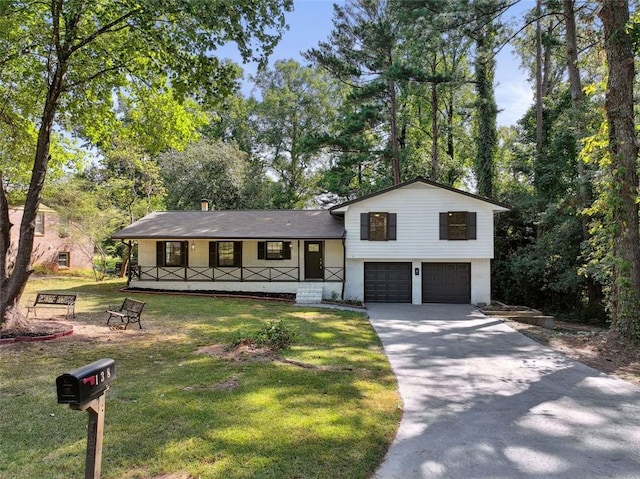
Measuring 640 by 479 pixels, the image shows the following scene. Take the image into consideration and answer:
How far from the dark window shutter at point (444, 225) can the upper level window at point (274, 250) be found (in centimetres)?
699

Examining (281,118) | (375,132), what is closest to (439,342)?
(375,132)

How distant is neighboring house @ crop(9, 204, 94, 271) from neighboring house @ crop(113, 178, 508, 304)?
767 cm

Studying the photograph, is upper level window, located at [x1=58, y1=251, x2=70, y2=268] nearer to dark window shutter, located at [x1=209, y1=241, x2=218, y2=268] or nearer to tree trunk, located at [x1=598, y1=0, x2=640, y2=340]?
dark window shutter, located at [x1=209, y1=241, x2=218, y2=268]

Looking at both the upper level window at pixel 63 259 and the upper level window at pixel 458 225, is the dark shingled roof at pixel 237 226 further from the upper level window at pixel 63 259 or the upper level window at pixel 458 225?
the upper level window at pixel 63 259

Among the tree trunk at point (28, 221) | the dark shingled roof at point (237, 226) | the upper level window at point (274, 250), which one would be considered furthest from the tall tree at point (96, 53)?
the upper level window at point (274, 250)

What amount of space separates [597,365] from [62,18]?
533 inches

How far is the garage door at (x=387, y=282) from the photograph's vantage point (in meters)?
17.7

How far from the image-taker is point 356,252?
17328mm

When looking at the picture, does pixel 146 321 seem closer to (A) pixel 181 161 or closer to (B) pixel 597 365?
(B) pixel 597 365

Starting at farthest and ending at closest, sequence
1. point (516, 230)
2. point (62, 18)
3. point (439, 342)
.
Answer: point (516, 230), point (439, 342), point (62, 18)

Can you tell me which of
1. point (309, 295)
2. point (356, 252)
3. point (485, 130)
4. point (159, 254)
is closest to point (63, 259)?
point (159, 254)

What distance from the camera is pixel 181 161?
87.5 feet

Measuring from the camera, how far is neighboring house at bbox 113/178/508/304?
56.4 feet

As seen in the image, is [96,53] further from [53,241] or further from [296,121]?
[296,121]
